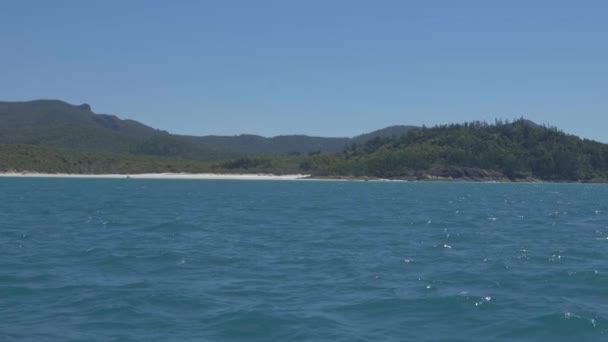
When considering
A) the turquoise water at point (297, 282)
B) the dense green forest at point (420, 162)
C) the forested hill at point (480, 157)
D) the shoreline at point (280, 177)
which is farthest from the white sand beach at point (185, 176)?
the turquoise water at point (297, 282)

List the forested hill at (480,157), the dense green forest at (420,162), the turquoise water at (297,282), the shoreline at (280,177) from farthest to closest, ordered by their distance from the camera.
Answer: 1. the forested hill at (480,157)
2. the dense green forest at (420,162)
3. the shoreline at (280,177)
4. the turquoise water at (297,282)

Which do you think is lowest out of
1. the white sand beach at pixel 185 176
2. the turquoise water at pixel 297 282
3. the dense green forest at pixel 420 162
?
the turquoise water at pixel 297 282

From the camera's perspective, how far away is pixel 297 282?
18859mm

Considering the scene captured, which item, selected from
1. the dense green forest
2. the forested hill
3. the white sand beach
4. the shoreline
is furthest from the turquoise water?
the forested hill

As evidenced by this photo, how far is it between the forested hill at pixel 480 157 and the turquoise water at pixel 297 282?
110727 mm

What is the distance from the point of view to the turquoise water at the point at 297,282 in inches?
567

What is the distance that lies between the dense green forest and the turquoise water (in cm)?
10917

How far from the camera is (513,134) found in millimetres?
170875

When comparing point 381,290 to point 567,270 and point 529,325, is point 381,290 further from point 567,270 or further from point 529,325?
point 567,270

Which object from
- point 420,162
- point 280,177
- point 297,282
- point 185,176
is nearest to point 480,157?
point 420,162

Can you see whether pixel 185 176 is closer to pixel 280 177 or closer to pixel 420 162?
pixel 280 177

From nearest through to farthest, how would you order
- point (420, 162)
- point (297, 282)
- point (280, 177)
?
point (297, 282) < point (280, 177) < point (420, 162)

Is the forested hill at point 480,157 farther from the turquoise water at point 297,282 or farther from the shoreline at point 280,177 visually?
the turquoise water at point 297,282

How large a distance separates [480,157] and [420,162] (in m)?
12.6
